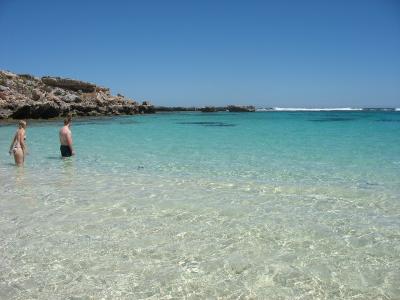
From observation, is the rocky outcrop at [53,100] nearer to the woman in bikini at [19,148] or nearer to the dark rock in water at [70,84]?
the dark rock in water at [70,84]

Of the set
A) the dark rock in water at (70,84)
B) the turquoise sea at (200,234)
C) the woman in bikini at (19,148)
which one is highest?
the dark rock in water at (70,84)

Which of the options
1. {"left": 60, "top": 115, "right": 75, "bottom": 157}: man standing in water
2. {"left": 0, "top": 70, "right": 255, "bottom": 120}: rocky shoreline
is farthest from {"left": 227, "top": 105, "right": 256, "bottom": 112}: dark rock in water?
{"left": 60, "top": 115, "right": 75, "bottom": 157}: man standing in water

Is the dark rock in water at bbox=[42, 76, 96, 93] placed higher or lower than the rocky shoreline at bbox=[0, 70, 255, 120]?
Answer: higher

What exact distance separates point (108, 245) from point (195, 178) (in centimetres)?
519

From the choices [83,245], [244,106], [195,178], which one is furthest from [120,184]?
[244,106]

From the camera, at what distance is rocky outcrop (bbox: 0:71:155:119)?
Answer: 44938 millimetres

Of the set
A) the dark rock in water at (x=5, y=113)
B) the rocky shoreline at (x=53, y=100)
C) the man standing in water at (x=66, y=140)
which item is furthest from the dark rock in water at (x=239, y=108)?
the man standing in water at (x=66, y=140)

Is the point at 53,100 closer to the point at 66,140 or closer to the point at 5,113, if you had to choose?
the point at 5,113

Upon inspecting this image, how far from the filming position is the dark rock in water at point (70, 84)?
2938 inches

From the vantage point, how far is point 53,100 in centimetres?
5166

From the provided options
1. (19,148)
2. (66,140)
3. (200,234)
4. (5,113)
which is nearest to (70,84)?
(5,113)

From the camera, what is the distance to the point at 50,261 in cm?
515

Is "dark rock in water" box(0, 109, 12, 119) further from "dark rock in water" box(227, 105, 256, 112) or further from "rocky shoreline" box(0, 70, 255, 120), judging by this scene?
"dark rock in water" box(227, 105, 256, 112)

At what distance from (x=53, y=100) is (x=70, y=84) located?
25.2 metres
